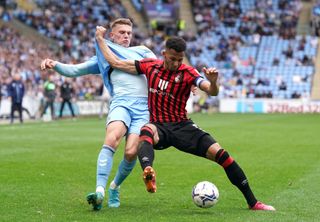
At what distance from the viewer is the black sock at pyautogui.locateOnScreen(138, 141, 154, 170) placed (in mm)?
8508

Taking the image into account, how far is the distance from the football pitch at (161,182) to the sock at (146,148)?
2.03 ft

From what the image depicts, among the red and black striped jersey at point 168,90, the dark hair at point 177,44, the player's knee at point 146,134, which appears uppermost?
the dark hair at point 177,44

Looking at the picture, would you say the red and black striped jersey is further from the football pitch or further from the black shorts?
the football pitch

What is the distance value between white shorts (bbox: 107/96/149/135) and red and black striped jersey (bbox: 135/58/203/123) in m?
0.22

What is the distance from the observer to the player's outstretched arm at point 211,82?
818cm

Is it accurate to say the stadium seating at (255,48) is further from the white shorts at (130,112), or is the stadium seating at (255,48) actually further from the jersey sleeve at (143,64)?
the jersey sleeve at (143,64)

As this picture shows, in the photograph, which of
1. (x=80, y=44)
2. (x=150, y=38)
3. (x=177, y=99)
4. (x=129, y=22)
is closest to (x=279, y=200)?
(x=177, y=99)

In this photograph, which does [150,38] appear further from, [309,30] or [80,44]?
[309,30]

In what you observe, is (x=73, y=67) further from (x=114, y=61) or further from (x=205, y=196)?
(x=205, y=196)

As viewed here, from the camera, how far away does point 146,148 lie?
870 cm

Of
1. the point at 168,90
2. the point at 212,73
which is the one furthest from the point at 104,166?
the point at 212,73

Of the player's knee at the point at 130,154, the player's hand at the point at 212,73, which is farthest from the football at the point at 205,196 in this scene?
→ the player's hand at the point at 212,73

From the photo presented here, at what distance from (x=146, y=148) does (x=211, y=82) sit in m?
1.11

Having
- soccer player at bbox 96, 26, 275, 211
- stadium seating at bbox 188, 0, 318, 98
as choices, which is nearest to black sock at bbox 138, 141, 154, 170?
soccer player at bbox 96, 26, 275, 211
